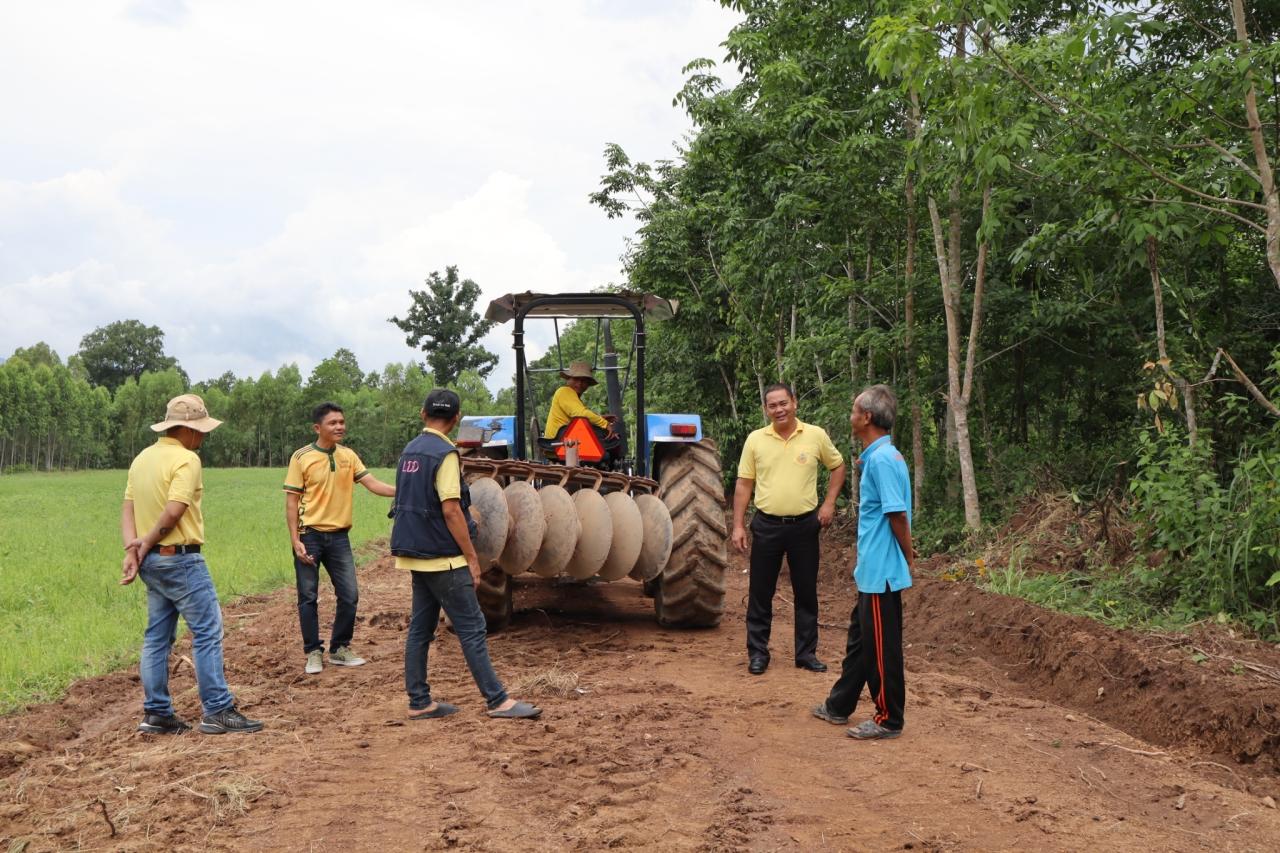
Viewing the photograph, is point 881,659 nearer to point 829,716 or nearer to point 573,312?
point 829,716

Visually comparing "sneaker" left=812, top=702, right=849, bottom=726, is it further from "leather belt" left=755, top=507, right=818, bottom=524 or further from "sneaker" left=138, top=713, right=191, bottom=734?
"sneaker" left=138, top=713, right=191, bottom=734

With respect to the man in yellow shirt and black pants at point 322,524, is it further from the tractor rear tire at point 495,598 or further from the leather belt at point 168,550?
the leather belt at point 168,550

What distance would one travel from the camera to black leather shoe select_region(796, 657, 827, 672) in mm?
6168

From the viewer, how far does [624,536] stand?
6.59 m

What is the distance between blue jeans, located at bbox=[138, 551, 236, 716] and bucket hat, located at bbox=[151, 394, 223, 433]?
660mm

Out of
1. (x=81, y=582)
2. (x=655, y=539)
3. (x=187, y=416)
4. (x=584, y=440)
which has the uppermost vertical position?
(x=187, y=416)

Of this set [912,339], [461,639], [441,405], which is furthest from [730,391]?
[461,639]

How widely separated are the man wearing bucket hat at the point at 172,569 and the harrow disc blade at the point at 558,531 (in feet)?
6.43

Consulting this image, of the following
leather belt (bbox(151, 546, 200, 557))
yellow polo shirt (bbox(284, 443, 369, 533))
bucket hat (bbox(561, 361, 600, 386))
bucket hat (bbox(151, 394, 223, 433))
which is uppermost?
bucket hat (bbox(561, 361, 600, 386))

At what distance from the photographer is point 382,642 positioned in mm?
7359

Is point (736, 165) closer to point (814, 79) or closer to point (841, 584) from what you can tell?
point (814, 79)

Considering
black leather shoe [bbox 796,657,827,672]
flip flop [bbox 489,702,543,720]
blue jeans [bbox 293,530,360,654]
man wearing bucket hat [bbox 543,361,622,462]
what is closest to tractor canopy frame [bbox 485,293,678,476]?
man wearing bucket hat [bbox 543,361,622,462]

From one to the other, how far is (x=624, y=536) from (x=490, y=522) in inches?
39.8

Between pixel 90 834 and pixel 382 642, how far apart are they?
3.72m
